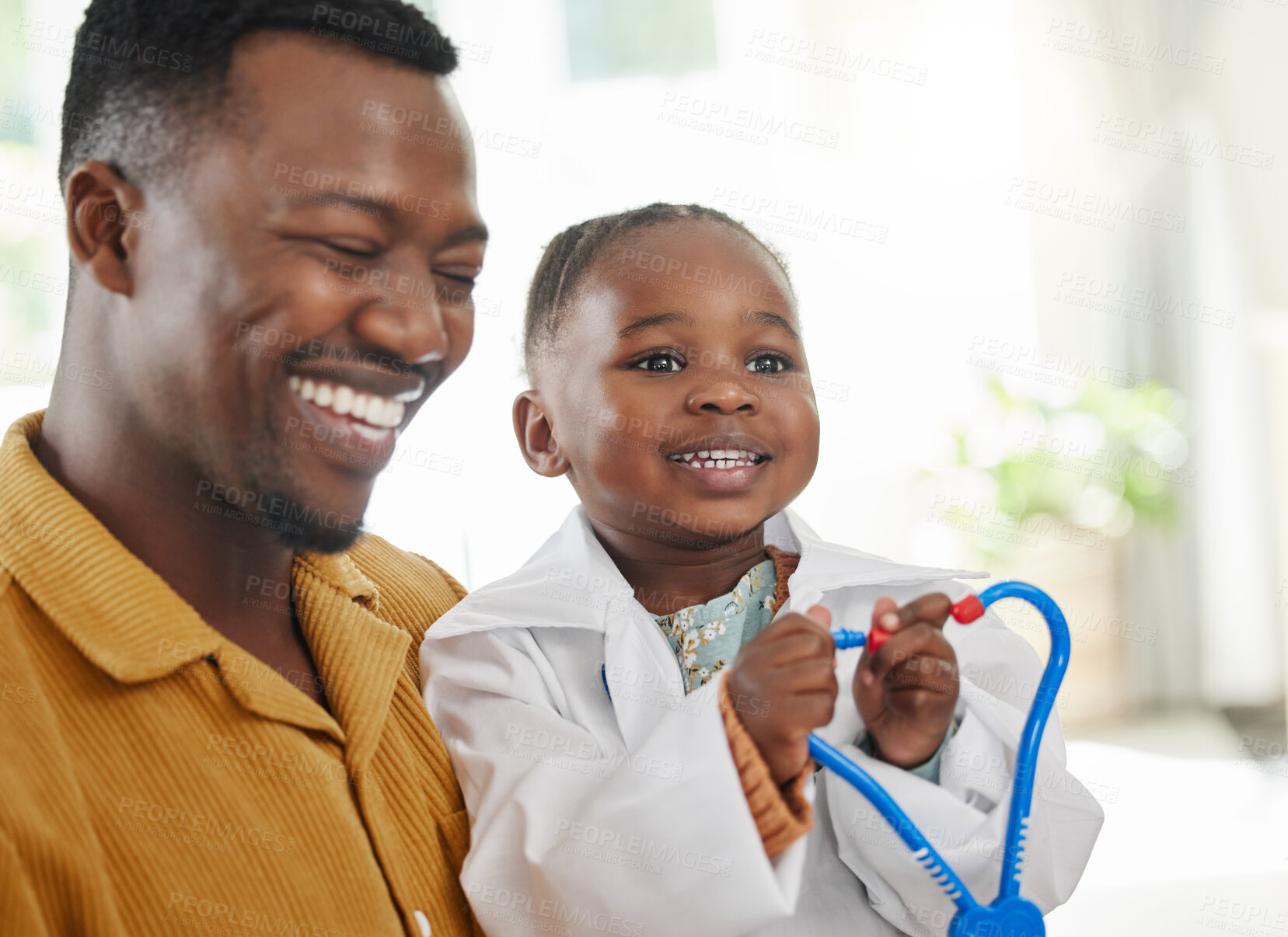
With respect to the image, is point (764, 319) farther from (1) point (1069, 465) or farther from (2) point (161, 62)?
(1) point (1069, 465)

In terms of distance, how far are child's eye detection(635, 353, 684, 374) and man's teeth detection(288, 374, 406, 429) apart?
17.5 inches

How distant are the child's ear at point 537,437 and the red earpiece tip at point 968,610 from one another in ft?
2.05

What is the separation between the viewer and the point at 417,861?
950 mm

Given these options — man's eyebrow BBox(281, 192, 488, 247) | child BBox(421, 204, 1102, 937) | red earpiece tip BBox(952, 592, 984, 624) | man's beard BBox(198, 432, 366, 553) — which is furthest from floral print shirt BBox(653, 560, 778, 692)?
man's eyebrow BBox(281, 192, 488, 247)

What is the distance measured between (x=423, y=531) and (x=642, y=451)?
199 centimetres

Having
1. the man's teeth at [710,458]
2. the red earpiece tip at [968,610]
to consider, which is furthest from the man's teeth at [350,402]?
the red earpiece tip at [968,610]

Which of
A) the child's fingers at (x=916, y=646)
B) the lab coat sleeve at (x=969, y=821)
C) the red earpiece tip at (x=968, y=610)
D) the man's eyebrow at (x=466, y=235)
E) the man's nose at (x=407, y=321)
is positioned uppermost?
the man's eyebrow at (x=466, y=235)

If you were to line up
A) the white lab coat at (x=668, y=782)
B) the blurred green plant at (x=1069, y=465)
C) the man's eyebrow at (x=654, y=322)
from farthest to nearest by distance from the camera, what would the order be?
1. the blurred green plant at (x=1069, y=465)
2. the man's eyebrow at (x=654, y=322)
3. the white lab coat at (x=668, y=782)

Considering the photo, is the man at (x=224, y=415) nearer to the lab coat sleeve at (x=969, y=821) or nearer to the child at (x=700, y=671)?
the child at (x=700, y=671)

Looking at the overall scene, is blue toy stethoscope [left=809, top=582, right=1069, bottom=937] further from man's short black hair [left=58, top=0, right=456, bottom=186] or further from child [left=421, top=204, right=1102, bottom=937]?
man's short black hair [left=58, top=0, right=456, bottom=186]

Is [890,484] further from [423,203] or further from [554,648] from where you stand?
[423,203]

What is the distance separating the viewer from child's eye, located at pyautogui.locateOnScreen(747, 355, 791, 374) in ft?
4.37

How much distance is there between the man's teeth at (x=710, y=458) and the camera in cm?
125

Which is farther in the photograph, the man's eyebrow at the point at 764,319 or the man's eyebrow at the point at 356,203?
the man's eyebrow at the point at 764,319
